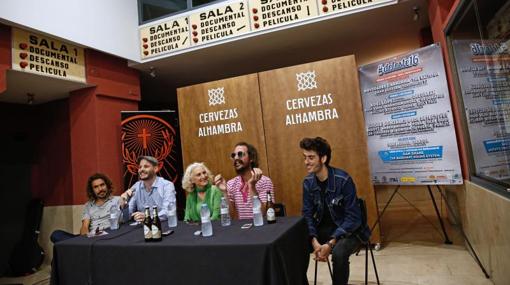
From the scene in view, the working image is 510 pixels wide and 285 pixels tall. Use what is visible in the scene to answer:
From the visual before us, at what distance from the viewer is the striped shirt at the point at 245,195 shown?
106 inches

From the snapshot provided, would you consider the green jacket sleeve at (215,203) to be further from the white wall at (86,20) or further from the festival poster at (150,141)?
the white wall at (86,20)

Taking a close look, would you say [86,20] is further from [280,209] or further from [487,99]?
[487,99]

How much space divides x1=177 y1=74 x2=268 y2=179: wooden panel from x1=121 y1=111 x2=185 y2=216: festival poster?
1.51ft

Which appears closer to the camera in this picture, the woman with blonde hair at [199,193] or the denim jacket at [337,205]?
the denim jacket at [337,205]

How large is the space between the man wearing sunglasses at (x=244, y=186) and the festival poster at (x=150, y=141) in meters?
1.91

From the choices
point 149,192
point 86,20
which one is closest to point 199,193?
point 149,192

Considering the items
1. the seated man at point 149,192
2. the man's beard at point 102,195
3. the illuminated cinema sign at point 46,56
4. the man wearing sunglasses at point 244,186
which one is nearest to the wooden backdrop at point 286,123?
the man wearing sunglasses at point 244,186

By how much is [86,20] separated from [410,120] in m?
4.01

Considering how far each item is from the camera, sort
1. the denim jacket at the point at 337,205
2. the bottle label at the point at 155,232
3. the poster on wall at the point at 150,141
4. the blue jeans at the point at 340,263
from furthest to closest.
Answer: the poster on wall at the point at 150,141
the denim jacket at the point at 337,205
the blue jeans at the point at 340,263
the bottle label at the point at 155,232

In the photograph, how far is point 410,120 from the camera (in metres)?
Answer: 3.27

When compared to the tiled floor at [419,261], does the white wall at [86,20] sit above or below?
→ above

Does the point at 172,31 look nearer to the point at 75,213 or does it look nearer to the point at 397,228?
the point at 75,213

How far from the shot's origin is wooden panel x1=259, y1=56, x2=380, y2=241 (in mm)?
3477

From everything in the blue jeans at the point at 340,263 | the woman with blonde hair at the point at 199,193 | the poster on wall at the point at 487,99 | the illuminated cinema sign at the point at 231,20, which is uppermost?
the illuminated cinema sign at the point at 231,20
